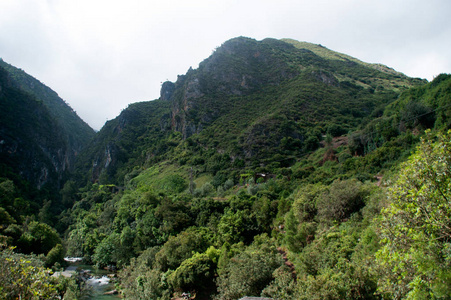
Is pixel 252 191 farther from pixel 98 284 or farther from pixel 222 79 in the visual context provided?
pixel 222 79

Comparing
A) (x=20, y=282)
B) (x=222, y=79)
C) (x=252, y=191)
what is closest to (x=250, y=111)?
(x=222, y=79)

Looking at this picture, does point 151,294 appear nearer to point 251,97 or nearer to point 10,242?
point 10,242

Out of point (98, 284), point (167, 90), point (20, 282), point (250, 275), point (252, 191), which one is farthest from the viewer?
point (167, 90)

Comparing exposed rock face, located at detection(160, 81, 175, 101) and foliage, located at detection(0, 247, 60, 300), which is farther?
exposed rock face, located at detection(160, 81, 175, 101)

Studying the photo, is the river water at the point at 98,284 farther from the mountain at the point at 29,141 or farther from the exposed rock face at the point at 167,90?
the exposed rock face at the point at 167,90

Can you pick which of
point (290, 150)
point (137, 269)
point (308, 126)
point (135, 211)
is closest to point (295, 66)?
point (308, 126)

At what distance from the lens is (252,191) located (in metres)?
46.7

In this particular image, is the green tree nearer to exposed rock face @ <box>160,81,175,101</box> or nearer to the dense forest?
the dense forest

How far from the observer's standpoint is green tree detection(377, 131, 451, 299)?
25.5 feet

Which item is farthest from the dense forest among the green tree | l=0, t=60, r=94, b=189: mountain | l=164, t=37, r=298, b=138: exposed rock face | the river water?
the river water

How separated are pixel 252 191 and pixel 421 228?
38232 mm

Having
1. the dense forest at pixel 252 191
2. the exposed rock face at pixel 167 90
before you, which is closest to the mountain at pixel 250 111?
the dense forest at pixel 252 191

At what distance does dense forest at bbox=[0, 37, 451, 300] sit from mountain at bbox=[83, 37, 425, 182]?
77cm

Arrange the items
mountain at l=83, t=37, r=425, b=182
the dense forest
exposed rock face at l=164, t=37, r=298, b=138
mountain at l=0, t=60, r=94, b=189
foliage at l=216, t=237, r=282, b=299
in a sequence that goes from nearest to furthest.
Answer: the dense forest
foliage at l=216, t=237, r=282, b=299
mountain at l=83, t=37, r=425, b=182
mountain at l=0, t=60, r=94, b=189
exposed rock face at l=164, t=37, r=298, b=138
